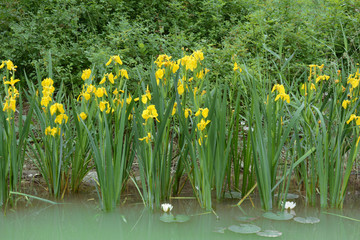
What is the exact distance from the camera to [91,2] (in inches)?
210

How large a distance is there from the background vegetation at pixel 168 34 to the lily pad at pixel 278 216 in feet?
6.08

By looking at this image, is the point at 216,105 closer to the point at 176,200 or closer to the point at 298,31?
the point at 176,200

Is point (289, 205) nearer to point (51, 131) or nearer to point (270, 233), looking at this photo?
point (270, 233)

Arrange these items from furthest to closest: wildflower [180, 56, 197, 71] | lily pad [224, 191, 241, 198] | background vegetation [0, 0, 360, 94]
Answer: background vegetation [0, 0, 360, 94] → lily pad [224, 191, 241, 198] → wildflower [180, 56, 197, 71]

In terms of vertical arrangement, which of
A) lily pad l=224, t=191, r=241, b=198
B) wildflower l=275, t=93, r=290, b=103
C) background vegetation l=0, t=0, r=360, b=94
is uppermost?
background vegetation l=0, t=0, r=360, b=94

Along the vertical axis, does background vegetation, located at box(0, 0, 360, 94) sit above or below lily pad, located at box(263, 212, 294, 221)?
above

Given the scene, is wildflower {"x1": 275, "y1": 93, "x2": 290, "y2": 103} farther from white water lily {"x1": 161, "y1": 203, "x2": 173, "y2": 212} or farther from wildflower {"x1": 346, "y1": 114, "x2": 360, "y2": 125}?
white water lily {"x1": 161, "y1": 203, "x2": 173, "y2": 212}

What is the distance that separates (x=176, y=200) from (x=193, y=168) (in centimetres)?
25

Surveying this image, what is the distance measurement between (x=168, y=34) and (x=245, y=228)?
350 cm

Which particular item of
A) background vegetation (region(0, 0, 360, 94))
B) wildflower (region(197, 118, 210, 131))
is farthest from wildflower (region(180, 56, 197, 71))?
background vegetation (region(0, 0, 360, 94))

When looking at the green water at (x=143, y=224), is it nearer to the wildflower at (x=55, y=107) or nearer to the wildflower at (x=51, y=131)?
the wildflower at (x=51, y=131)

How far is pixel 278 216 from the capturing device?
2.15 meters

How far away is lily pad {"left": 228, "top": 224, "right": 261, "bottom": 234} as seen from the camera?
1967 mm

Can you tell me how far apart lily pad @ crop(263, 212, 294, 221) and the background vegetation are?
1.85m
